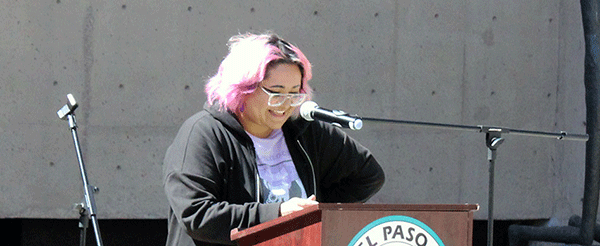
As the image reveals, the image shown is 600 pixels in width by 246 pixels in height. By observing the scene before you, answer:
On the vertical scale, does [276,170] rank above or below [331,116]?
below

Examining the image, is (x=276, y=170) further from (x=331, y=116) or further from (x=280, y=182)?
(x=331, y=116)

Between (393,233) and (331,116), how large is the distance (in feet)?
1.71

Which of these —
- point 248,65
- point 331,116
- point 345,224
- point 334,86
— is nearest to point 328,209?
point 345,224

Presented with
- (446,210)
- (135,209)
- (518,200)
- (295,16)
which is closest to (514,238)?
(518,200)

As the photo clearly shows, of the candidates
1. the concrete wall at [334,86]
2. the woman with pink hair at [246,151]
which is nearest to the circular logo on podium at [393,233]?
the woman with pink hair at [246,151]

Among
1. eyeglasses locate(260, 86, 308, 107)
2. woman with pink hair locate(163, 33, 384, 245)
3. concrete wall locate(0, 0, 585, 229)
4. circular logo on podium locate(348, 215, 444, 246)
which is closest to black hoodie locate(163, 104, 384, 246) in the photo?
woman with pink hair locate(163, 33, 384, 245)

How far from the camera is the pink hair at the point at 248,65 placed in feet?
8.74

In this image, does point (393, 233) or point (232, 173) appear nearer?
point (393, 233)

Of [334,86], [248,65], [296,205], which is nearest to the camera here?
[296,205]

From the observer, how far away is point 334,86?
5078mm

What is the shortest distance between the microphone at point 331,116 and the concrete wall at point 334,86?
2.34 m

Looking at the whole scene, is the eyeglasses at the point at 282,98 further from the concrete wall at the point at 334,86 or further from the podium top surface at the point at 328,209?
the concrete wall at the point at 334,86

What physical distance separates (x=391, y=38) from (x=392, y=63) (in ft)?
0.52

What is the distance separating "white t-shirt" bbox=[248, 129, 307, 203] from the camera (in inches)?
106
